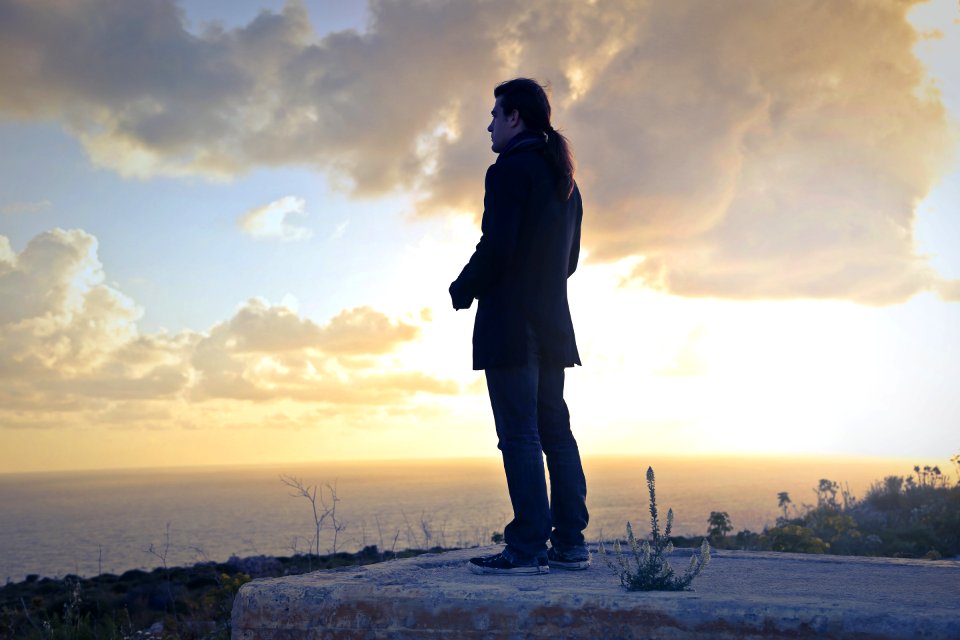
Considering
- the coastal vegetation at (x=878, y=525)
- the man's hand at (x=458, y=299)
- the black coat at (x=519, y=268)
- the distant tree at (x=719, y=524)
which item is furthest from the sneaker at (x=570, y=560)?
the distant tree at (x=719, y=524)

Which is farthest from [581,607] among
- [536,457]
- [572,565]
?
[572,565]

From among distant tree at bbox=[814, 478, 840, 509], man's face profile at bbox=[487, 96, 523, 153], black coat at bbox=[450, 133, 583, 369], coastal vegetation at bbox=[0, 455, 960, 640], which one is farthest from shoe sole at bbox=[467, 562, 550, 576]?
distant tree at bbox=[814, 478, 840, 509]

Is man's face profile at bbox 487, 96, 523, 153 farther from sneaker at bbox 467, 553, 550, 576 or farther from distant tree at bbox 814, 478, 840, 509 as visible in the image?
distant tree at bbox 814, 478, 840, 509

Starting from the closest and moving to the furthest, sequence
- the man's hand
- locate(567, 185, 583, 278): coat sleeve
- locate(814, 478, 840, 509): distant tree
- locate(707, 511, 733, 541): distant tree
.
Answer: the man's hand
locate(567, 185, 583, 278): coat sleeve
locate(707, 511, 733, 541): distant tree
locate(814, 478, 840, 509): distant tree

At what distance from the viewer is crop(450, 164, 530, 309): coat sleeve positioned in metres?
3.90

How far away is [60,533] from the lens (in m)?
55.9

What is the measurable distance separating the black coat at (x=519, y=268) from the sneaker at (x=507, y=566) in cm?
94

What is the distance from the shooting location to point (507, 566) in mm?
3783

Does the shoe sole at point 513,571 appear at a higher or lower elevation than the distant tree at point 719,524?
higher

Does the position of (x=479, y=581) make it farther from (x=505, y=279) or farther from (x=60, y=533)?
(x=60, y=533)

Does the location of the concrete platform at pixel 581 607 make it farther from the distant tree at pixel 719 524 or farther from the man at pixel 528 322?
the distant tree at pixel 719 524

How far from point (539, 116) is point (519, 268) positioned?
0.83m

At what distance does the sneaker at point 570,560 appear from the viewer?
4.05 m

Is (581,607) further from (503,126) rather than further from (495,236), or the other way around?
(503,126)
